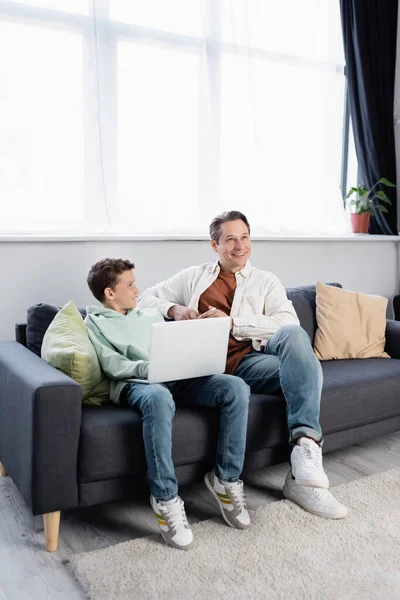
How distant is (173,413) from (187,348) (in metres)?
0.22

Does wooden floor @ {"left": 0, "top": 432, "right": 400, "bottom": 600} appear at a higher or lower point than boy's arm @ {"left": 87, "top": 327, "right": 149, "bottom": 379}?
lower

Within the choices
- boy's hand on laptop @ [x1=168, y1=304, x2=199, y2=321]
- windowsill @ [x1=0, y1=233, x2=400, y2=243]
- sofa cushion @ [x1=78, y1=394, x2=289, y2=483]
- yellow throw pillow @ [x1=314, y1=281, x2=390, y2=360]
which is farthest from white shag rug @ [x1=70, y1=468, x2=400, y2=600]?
windowsill @ [x1=0, y1=233, x2=400, y2=243]

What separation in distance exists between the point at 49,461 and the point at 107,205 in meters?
1.65

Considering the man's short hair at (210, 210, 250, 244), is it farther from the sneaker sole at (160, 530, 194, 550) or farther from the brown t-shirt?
the sneaker sole at (160, 530, 194, 550)

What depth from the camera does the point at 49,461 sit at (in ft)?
6.36

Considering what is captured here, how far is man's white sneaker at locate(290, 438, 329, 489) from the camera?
2.25 m

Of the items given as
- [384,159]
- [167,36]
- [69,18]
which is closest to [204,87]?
[167,36]

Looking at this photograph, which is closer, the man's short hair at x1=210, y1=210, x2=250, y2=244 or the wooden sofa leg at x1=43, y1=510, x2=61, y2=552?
the wooden sofa leg at x1=43, y1=510, x2=61, y2=552

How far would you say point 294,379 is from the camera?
234 cm

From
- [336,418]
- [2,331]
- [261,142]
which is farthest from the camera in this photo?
[261,142]

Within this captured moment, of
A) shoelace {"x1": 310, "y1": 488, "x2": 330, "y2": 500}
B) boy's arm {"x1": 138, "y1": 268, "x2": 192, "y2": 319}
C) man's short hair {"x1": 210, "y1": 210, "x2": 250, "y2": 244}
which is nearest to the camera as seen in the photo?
shoelace {"x1": 310, "y1": 488, "x2": 330, "y2": 500}

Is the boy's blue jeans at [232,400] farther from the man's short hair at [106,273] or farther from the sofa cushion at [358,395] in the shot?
the man's short hair at [106,273]

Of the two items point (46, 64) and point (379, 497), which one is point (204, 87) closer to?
point (46, 64)

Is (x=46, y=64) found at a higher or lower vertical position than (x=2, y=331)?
higher
